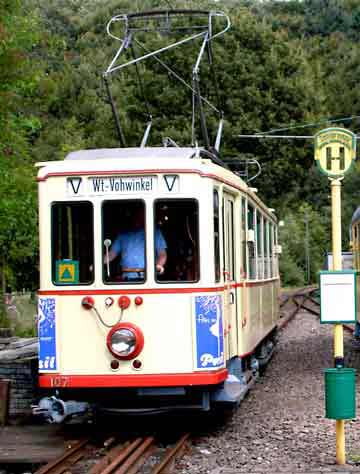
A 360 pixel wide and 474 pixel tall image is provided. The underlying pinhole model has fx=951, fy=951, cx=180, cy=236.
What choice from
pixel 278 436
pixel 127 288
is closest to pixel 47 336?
pixel 127 288

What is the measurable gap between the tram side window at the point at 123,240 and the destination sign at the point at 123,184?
0.11 metres

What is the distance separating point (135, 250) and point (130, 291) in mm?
428

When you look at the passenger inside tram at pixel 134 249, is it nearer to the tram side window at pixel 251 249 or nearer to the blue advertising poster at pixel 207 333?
the blue advertising poster at pixel 207 333

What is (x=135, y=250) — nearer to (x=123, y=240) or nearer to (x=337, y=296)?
(x=123, y=240)

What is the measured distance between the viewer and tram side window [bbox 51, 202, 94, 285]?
9.43 metres

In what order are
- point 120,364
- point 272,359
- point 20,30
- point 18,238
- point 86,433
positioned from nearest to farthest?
point 120,364, point 86,433, point 20,30, point 18,238, point 272,359

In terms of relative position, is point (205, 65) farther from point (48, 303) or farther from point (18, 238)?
point (48, 303)

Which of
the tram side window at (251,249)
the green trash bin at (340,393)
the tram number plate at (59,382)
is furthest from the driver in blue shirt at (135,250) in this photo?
the tram side window at (251,249)

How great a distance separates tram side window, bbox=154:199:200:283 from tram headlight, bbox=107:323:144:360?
604 millimetres

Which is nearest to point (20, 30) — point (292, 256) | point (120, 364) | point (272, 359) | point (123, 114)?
point (120, 364)

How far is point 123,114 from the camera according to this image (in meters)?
41.1

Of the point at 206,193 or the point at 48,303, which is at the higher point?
the point at 206,193

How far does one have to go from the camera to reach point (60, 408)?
9.34m

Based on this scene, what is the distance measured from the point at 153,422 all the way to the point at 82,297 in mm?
2206
